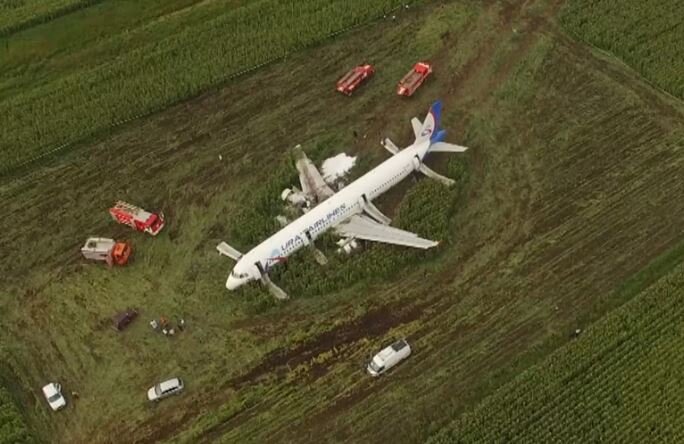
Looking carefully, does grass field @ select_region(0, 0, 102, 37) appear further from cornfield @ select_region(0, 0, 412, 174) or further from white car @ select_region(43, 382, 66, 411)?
white car @ select_region(43, 382, 66, 411)

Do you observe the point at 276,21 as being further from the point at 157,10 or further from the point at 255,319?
the point at 255,319

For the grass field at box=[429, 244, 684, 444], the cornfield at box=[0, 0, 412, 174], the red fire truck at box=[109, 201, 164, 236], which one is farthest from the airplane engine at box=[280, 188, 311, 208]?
the grass field at box=[429, 244, 684, 444]

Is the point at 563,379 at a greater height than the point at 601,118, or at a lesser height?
lesser

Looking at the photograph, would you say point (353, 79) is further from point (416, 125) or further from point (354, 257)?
point (354, 257)

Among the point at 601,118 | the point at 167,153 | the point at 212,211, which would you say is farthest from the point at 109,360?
the point at 601,118

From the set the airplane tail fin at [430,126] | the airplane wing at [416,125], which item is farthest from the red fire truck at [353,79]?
the airplane tail fin at [430,126]
